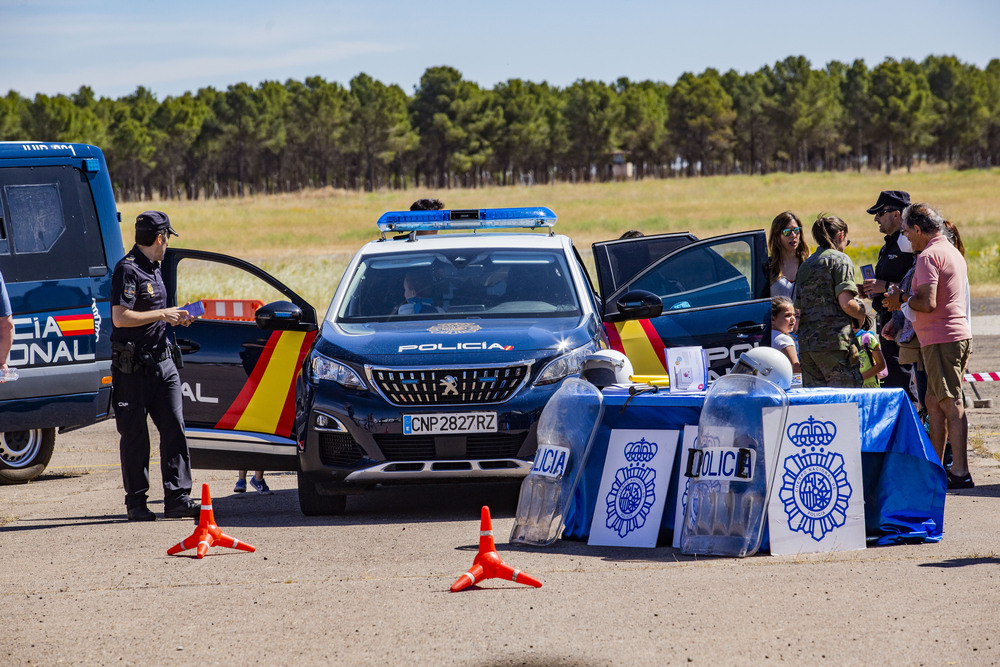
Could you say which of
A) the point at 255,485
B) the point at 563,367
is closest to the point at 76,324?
the point at 255,485

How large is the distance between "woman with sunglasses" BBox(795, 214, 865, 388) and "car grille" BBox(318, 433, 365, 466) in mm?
3214

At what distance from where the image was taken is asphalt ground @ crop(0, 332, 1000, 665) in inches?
178

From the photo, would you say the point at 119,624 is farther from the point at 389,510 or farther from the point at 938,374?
the point at 938,374

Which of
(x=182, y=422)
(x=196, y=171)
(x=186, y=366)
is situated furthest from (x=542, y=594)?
(x=196, y=171)

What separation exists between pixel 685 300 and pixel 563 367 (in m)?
2.09

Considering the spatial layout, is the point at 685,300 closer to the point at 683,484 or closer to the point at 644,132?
the point at 683,484

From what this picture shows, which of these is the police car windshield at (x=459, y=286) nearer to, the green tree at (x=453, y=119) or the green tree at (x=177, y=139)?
the green tree at (x=177, y=139)

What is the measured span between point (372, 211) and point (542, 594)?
8252 centimetres

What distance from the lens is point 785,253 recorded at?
9.30m

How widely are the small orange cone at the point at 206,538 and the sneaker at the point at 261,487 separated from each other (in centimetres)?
220

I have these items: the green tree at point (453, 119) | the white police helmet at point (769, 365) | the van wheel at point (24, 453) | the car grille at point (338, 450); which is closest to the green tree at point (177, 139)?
Answer: the green tree at point (453, 119)

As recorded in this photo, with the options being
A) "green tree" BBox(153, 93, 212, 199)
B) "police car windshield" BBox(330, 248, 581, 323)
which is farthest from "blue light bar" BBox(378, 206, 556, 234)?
"green tree" BBox(153, 93, 212, 199)

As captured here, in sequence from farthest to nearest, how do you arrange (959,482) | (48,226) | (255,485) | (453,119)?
(453,119) → (48,226) → (255,485) → (959,482)

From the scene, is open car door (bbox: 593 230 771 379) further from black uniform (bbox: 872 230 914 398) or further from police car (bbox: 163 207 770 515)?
black uniform (bbox: 872 230 914 398)
